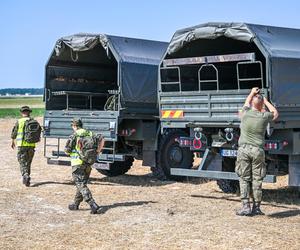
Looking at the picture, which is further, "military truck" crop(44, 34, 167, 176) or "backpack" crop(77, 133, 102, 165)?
"military truck" crop(44, 34, 167, 176)

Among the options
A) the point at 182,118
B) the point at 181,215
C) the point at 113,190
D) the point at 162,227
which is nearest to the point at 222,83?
the point at 182,118

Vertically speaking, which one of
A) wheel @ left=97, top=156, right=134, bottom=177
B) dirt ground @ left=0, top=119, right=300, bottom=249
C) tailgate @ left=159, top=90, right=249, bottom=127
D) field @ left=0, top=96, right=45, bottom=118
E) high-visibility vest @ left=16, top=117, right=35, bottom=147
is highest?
field @ left=0, top=96, right=45, bottom=118

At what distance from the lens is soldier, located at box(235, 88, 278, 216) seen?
891 cm

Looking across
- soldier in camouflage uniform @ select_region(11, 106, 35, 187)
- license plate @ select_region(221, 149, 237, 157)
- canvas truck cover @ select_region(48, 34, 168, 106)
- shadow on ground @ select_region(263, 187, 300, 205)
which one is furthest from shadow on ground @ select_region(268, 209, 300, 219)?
soldier in camouflage uniform @ select_region(11, 106, 35, 187)

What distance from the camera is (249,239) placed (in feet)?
24.8

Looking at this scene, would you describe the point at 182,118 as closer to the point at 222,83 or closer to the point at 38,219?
the point at 222,83

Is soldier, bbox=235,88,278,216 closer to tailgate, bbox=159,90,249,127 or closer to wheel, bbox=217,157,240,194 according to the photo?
tailgate, bbox=159,90,249,127

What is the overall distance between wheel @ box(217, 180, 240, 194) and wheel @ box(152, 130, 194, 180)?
191cm

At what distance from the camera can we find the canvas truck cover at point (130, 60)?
12953mm

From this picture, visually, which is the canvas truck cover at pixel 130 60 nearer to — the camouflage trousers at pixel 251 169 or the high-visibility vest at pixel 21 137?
the high-visibility vest at pixel 21 137

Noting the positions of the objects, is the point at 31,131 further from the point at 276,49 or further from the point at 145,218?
the point at 276,49

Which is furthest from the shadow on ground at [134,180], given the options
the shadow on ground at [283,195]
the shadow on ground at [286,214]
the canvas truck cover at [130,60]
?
the shadow on ground at [286,214]

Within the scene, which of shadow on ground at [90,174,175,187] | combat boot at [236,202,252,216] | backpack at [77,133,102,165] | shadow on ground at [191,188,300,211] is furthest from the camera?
shadow on ground at [90,174,175,187]

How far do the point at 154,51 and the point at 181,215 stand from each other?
597 cm
